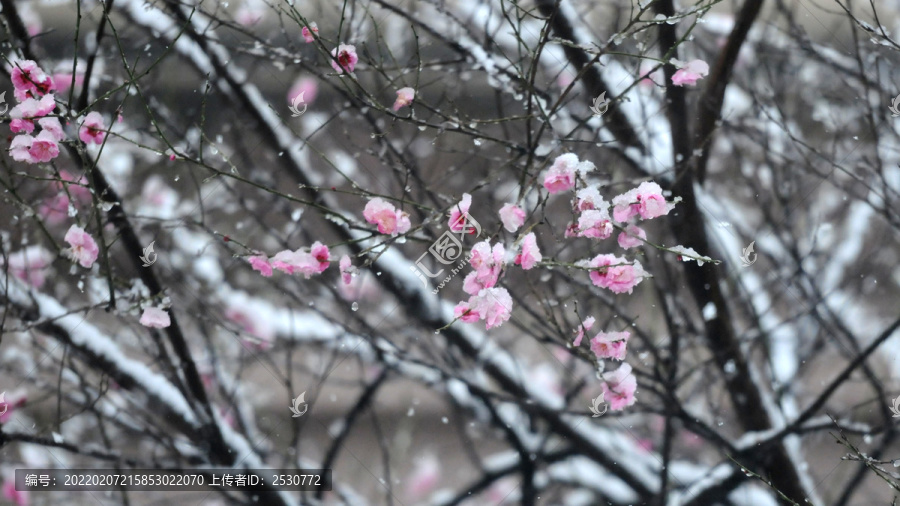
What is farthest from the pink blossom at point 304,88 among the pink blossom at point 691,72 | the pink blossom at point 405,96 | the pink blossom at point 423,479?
the pink blossom at point 423,479

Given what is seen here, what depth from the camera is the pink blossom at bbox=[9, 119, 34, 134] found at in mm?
1410

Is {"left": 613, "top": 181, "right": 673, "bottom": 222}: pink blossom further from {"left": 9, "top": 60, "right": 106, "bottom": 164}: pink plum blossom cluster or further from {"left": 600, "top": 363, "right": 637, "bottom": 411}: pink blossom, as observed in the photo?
{"left": 9, "top": 60, "right": 106, "bottom": 164}: pink plum blossom cluster

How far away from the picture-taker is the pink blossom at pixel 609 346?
140 cm

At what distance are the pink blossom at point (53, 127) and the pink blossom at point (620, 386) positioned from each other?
1.21 metres

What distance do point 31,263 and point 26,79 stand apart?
86 centimetres

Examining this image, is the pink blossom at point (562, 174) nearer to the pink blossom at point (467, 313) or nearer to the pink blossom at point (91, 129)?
the pink blossom at point (467, 313)

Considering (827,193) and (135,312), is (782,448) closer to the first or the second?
(135,312)

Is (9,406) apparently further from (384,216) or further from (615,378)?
(615,378)

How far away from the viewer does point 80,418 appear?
2607mm

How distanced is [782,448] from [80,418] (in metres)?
2.32

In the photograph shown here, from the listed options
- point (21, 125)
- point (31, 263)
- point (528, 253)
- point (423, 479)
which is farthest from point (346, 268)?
point (423, 479)

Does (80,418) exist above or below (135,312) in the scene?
above

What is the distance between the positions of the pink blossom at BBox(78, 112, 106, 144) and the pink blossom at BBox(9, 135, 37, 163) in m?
0.12

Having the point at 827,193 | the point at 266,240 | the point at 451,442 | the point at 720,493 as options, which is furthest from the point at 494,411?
the point at 827,193
